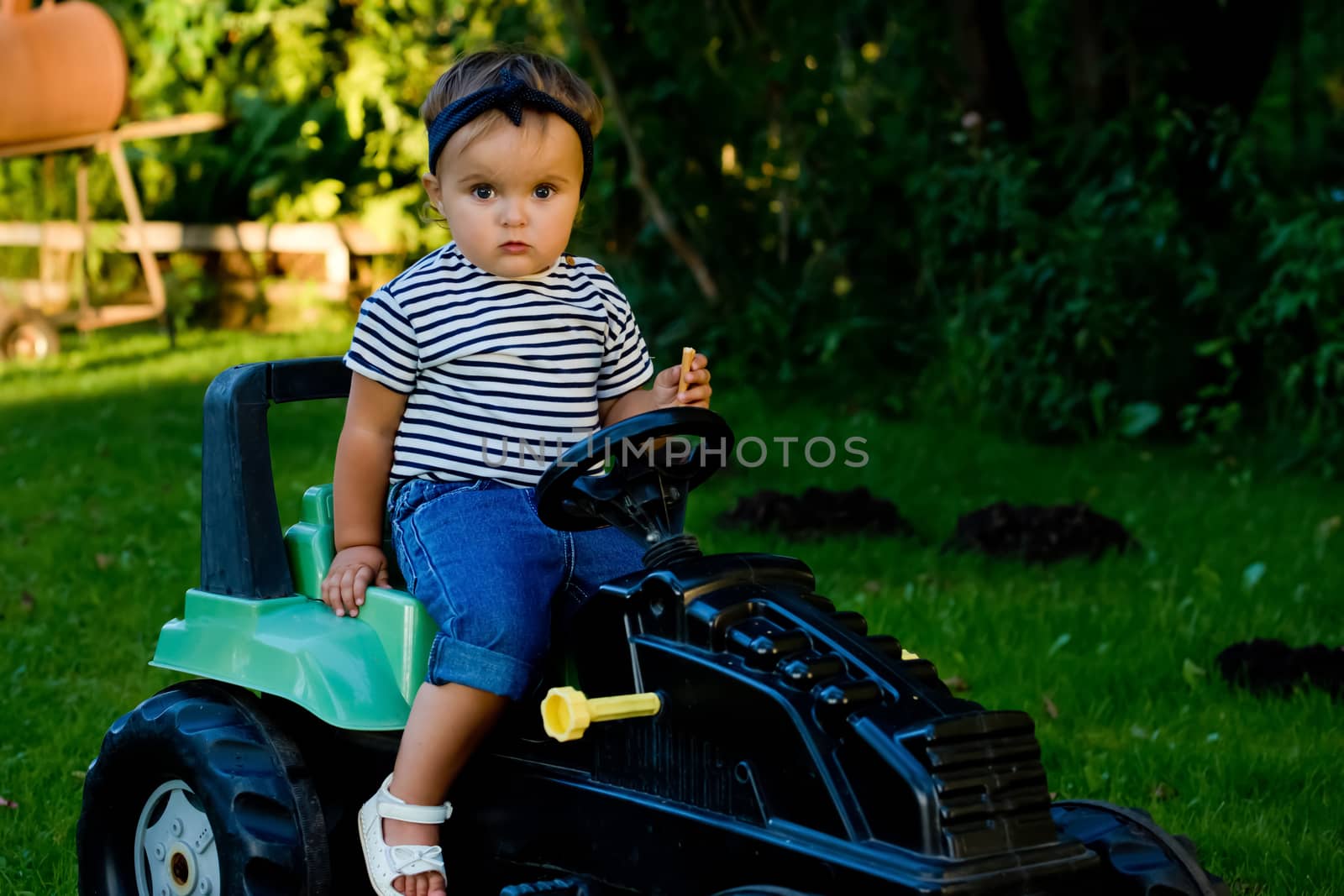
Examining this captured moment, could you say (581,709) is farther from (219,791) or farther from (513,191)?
(513,191)

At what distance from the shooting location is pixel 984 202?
6.96 m

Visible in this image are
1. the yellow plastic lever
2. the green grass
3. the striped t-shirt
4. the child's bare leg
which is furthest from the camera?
the green grass

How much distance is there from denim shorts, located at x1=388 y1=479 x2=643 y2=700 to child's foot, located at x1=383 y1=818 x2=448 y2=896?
0.72ft

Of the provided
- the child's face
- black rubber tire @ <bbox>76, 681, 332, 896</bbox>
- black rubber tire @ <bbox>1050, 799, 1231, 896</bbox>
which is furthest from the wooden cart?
black rubber tire @ <bbox>1050, 799, 1231, 896</bbox>

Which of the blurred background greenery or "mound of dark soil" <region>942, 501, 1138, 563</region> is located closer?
"mound of dark soil" <region>942, 501, 1138, 563</region>

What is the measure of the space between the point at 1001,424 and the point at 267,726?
479 cm

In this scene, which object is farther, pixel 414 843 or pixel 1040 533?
pixel 1040 533

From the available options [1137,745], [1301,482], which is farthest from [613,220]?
[1137,745]

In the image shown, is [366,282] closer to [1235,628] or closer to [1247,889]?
[1235,628]

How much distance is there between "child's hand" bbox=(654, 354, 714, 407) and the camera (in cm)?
242

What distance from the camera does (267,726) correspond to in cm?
244

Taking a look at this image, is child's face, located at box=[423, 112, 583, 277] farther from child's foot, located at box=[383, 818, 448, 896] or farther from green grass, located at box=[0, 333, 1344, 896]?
green grass, located at box=[0, 333, 1344, 896]

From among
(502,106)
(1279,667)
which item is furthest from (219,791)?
(1279,667)

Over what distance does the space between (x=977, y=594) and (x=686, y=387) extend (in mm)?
2242
